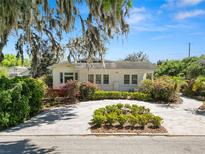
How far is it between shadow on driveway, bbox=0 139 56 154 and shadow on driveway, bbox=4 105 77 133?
1798mm

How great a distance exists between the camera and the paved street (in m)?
7.94

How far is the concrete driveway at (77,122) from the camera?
34.3ft

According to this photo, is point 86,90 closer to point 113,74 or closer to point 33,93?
point 33,93

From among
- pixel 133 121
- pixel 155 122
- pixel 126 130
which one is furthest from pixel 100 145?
pixel 155 122

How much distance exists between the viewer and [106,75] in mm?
27125

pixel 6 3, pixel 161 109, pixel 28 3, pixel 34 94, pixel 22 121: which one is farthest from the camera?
pixel 161 109

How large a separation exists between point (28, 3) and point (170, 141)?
6.50 metres

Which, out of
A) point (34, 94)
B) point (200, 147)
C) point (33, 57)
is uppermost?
point (33, 57)

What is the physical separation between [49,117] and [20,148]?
5474 millimetres

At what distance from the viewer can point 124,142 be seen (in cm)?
903

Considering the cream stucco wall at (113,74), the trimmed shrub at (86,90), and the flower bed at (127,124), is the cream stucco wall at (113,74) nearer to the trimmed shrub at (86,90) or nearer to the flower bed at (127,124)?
the trimmed shrub at (86,90)

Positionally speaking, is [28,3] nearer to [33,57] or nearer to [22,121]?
[22,121]

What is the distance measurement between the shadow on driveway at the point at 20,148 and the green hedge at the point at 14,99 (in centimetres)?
188

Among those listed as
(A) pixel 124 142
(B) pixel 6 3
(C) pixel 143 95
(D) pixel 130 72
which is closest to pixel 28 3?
(B) pixel 6 3
